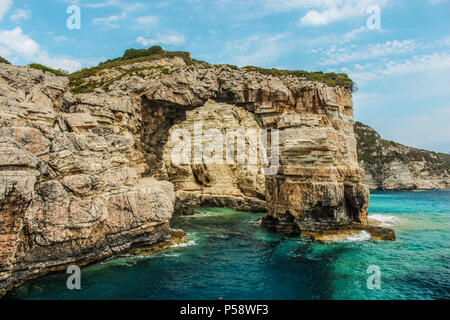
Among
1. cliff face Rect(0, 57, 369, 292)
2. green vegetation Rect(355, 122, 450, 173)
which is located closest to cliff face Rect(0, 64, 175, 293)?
cliff face Rect(0, 57, 369, 292)

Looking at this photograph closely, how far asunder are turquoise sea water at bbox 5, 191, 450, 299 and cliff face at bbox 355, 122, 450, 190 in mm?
83406

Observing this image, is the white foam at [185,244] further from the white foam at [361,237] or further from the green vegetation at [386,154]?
the green vegetation at [386,154]

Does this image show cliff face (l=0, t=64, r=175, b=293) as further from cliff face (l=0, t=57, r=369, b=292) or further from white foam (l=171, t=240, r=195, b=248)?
white foam (l=171, t=240, r=195, b=248)

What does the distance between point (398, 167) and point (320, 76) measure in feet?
266

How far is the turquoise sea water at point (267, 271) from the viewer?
15.5 meters

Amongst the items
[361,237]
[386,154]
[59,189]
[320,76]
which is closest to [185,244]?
[59,189]

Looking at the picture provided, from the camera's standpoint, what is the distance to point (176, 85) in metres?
38.0

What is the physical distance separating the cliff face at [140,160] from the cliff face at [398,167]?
252 ft

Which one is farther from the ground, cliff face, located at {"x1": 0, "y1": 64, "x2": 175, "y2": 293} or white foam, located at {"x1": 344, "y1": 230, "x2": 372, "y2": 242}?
cliff face, located at {"x1": 0, "y1": 64, "x2": 175, "y2": 293}

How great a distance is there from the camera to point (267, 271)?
62.4 ft

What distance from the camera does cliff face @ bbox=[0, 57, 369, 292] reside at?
16.8m

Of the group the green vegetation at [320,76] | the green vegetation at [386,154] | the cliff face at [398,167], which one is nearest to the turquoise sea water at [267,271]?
the green vegetation at [320,76]
